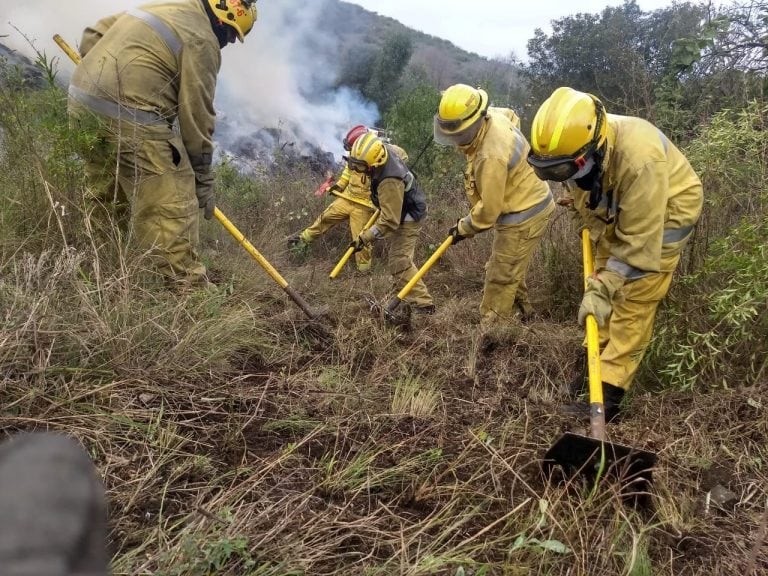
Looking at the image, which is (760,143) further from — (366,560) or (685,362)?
(366,560)

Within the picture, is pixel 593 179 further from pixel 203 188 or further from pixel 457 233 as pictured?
pixel 203 188

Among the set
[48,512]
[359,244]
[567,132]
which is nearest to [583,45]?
[359,244]

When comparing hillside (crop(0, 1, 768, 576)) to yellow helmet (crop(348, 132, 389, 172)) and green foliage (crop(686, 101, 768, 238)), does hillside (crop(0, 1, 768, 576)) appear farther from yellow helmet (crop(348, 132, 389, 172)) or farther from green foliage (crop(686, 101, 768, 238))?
yellow helmet (crop(348, 132, 389, 172))

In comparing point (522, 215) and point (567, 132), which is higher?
point (567, 132)

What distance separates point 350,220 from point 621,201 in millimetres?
4738

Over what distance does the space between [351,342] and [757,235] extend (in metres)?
2.32

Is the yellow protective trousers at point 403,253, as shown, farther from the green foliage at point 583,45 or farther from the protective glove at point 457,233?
the green foliage at point 583,45

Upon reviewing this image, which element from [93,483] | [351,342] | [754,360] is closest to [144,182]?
[351,342]

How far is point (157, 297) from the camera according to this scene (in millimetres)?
2957

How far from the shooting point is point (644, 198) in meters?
2.79

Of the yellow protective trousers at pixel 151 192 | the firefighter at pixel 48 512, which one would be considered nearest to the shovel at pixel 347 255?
the yellow protective trousers at pixel 151 192

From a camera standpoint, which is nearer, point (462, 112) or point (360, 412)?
point (360, 412)

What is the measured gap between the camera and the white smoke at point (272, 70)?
54.1 feet

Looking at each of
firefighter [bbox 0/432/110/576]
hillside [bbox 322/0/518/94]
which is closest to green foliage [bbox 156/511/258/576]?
firefighter [bbox 0/432/110/576]
